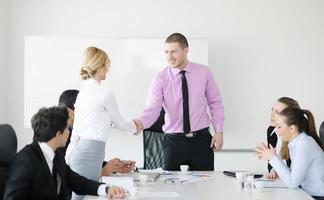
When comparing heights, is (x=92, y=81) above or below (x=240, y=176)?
above

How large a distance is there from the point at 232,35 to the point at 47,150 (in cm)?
338

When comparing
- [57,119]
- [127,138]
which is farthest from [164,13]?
[57,119]

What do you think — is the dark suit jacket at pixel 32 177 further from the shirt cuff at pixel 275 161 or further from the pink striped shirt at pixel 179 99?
the pink striped shirt at pixel 179 99

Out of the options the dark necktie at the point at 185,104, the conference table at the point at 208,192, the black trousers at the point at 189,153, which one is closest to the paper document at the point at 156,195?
the conference table at the point at 208,192

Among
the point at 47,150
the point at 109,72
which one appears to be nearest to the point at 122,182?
the point at 47,150

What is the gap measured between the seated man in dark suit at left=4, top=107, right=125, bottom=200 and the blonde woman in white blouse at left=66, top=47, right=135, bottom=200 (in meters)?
0.22

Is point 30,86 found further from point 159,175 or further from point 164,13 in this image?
point 159,175

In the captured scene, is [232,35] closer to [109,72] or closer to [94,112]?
[109,72]

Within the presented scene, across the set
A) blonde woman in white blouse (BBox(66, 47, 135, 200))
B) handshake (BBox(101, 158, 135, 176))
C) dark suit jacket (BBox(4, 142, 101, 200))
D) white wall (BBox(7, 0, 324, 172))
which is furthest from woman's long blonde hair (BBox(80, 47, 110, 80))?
white wall (BBox(7, 0, 324, 172))

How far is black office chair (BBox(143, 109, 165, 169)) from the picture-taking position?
4371 mm

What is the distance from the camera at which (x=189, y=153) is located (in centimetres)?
→ 395

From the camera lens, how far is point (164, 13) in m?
5.45

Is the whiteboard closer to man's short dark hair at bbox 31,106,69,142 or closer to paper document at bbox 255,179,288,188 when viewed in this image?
paper document at bbox 255,179,288,188

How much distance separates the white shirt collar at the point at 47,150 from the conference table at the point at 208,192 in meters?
0.33
